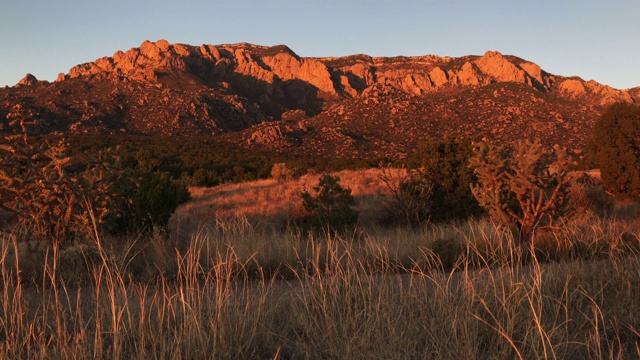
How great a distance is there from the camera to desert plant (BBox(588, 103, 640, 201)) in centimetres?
1738

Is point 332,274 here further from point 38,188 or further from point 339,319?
point 38,188

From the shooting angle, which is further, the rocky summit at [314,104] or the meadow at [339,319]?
the rocky summit at [314,104]

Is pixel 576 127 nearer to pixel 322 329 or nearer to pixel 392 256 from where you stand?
pixel 392 256

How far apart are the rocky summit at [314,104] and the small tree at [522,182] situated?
36931mm

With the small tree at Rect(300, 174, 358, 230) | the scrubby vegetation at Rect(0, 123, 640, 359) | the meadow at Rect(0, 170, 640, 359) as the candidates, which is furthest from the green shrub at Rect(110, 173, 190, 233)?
the small tree at Rect(300, 174, 358, 230)

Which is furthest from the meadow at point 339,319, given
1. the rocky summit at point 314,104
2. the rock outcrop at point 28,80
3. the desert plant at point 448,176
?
the rock outcrop at point 28,80

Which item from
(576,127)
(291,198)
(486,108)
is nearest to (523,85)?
(486,108)

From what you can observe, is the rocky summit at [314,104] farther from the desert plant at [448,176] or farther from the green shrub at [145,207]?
the green shrub at [145,207]

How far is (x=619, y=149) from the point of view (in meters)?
18.2

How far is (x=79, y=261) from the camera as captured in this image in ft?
19.7

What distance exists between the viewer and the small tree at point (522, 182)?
8383 mm

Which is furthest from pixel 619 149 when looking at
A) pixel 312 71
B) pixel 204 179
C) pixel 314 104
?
pixel 312 71

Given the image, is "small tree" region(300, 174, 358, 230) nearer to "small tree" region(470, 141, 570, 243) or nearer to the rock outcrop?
"small tree" region(470, 141, 570, 243)

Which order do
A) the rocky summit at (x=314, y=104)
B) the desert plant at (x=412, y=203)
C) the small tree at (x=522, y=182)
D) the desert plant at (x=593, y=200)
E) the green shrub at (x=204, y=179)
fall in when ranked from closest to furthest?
the small tree at (x=522, y=182)
the desert plant at (x=412, y=203)
the desert plant at (x=593, y=200)
the green shrub at (x=204, y=179)
the rocky summit at (x=314, y=104)
